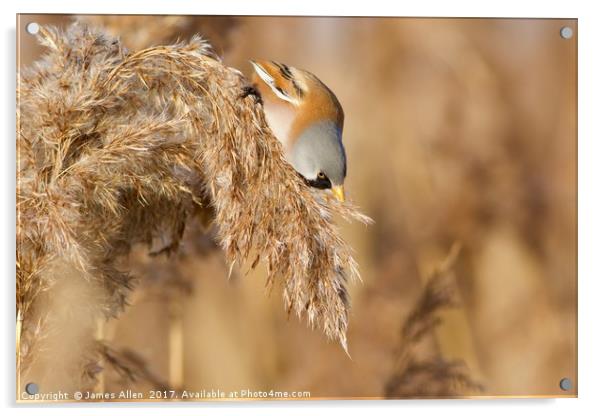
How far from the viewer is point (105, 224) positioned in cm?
200

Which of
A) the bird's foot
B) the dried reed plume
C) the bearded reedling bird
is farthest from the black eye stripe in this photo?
the dried reed plume

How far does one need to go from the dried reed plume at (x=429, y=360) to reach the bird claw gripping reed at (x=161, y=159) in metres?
0.42

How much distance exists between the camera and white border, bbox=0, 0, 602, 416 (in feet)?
7.05

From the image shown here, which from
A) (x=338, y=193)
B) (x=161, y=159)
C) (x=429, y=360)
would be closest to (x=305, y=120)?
(x=338, y=193)

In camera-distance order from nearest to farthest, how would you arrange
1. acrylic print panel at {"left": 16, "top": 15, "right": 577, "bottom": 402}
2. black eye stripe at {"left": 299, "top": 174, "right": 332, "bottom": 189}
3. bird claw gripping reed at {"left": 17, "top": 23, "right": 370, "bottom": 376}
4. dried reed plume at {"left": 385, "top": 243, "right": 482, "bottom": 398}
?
bird claw gripping reed at {"left": 17, "top": 23, "right": 370, "bottom": 376}, black eye stripe at {"left": 299, "top": 174, "right": 332, "bottom": 189}, acrylic print panel at {"left": 16, "top": 15, "right": 577, "bottom": 402}, dried reed plume at {"left": 385, "top": 243, "right": 482, "bottom": 398}

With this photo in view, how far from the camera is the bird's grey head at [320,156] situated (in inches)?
77.7

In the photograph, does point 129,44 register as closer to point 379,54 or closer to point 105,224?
point 105,224

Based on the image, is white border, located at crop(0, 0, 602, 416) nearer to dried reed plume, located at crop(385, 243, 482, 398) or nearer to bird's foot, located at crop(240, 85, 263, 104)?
dried reed plume, located at crop(385, 243, 482, 398)

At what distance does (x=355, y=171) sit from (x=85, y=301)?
0.90 metres

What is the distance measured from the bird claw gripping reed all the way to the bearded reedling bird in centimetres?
11
